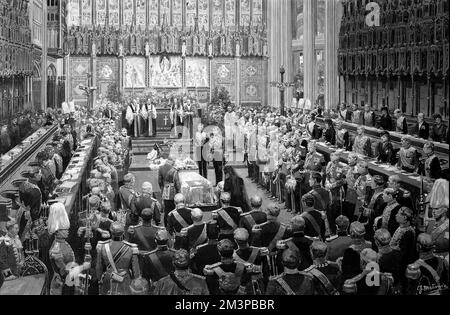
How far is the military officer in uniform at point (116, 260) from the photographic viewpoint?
837 centimetres

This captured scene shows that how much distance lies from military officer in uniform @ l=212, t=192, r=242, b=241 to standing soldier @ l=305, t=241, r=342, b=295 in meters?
1.98

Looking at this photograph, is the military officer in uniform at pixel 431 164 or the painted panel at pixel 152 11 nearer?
the military officer in uniform at pixel 431 164

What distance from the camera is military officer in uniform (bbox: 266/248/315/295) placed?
737 centimetres

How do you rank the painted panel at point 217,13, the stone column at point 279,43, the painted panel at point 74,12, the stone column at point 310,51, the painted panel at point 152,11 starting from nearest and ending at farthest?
the stone column at point 310,51, the stone column at point 279,43, the painted panel at point 74,12, the painted panel at point 152,11, the painted panel at point 217,13

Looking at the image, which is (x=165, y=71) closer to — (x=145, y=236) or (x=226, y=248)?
(x=145, y=236)

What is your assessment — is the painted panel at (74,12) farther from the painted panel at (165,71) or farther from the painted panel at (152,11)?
the painted panel at (165,71)

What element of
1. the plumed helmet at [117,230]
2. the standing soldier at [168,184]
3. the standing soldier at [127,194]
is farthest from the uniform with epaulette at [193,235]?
the standing soldier at [168,184]

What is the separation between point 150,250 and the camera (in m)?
9.12

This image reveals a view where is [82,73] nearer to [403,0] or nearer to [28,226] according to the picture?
[403,0]

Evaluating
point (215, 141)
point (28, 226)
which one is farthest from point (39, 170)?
point (215, 141)

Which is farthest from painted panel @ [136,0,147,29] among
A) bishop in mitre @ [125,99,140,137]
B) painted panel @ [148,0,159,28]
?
bishop in mitre @ [125,99,140,137]

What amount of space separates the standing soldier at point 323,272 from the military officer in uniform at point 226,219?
1.98 meters

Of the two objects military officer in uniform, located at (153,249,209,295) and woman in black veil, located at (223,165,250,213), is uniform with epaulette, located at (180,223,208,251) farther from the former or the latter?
woman in black veil, located at (223,165,250,213)

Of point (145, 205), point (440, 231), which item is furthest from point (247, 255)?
point (145, 205)
